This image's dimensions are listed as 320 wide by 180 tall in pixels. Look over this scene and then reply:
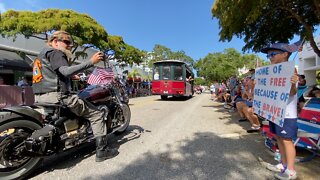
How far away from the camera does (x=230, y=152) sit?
475 centimetres

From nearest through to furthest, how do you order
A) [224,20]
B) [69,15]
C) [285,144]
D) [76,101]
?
[285,144] < [76,101] < [224,20] < [69,15]

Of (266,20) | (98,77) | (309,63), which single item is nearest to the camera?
(98,77)

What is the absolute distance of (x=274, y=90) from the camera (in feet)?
12.2

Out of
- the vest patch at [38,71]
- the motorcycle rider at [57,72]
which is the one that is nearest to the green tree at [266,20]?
the motorcycle rider at [57,72]

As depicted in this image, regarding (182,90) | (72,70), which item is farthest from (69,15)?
(72,70)

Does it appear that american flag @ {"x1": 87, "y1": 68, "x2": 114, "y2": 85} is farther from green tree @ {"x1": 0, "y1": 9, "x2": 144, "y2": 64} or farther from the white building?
the white building

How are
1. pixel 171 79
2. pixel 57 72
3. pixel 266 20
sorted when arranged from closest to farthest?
pixel 57 72 → pixel 266 20 → pixel 171 79

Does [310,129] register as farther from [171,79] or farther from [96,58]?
[171,79]

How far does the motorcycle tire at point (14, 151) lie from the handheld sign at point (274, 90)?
3415 mm

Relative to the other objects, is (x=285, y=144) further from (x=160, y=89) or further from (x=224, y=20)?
(x=160, y=89)

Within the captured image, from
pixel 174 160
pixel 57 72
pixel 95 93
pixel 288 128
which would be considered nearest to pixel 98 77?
pixel 95 93

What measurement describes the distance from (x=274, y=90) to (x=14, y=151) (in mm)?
3692

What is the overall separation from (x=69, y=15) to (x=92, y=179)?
18.5 metres

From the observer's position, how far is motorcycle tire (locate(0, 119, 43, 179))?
3.38 meters
